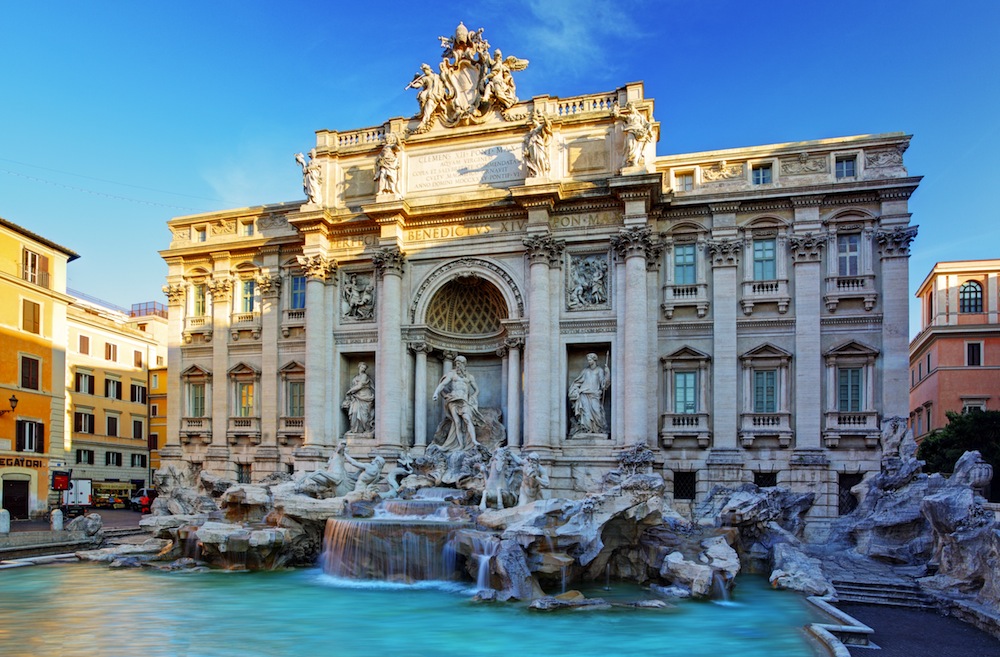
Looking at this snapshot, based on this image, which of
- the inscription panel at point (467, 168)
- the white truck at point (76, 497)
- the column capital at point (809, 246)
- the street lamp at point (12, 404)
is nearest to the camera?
the column capital at point (809, 246)

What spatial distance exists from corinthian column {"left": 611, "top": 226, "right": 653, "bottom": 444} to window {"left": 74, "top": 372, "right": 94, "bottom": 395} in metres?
32.4

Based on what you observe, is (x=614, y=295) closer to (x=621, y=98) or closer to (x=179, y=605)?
(x=621, y=98)

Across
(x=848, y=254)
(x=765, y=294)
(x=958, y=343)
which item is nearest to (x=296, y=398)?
(x=765, y=294)

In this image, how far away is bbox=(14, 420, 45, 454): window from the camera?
30078 millimetres

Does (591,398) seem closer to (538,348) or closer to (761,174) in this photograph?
(538,348)

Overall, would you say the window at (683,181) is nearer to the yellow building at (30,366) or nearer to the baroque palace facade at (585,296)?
the baroque palace facade at (585,296)

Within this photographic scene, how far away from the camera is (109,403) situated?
4341 centimetres

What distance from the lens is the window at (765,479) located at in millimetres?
22766

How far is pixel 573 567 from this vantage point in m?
16.6

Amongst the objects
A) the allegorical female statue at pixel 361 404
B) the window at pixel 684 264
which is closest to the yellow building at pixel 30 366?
the allegorical female statue at pixel 361 404

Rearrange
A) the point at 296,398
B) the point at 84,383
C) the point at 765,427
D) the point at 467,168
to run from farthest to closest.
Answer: the point at 84,383, the point at 296,398, the point at 467,168, the point at 765,427

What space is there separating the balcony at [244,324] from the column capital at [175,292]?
2618 millimetres

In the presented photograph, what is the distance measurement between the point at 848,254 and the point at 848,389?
13.8 ft

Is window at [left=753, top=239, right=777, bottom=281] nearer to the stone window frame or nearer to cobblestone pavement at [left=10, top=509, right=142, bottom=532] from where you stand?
the stone window frame
